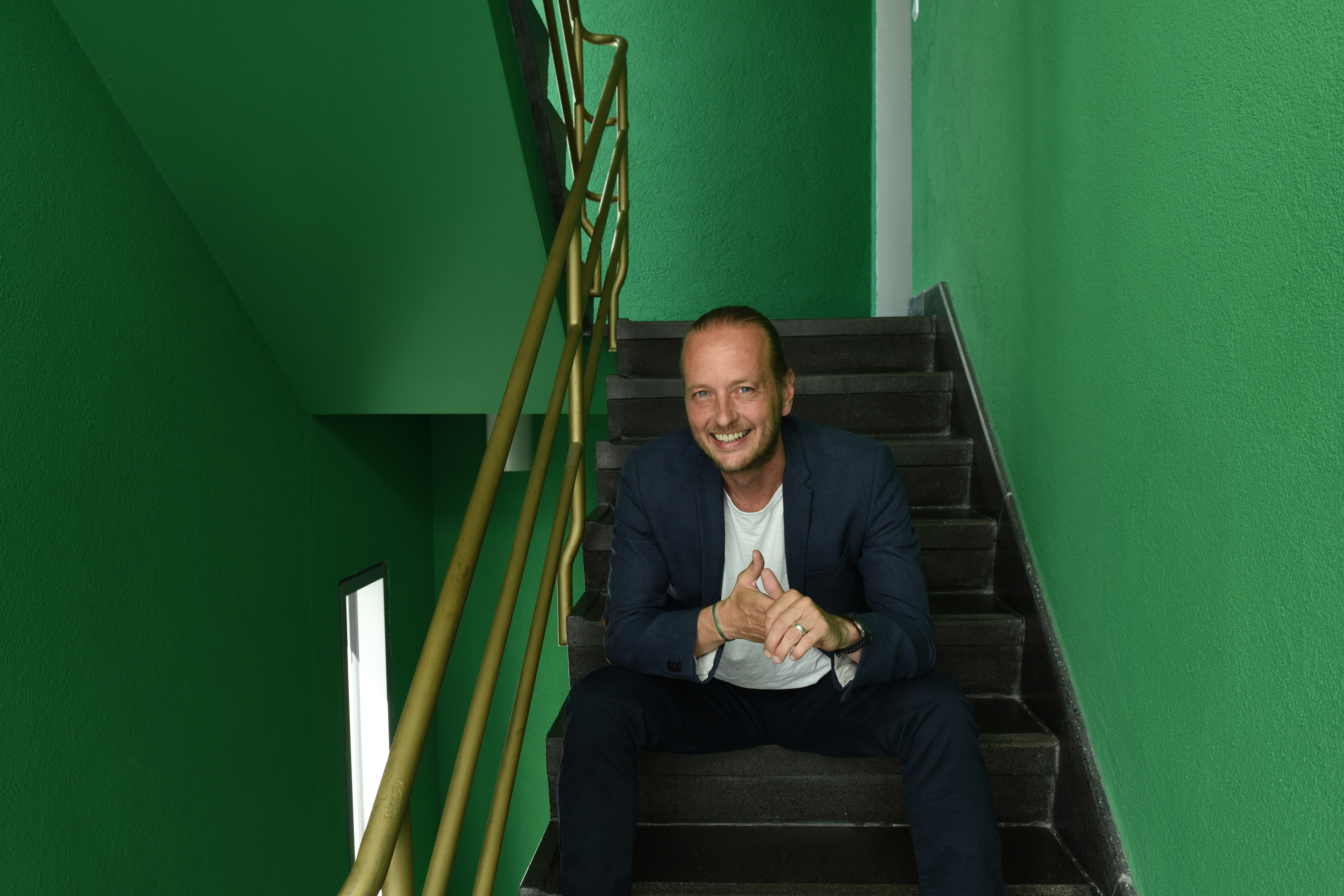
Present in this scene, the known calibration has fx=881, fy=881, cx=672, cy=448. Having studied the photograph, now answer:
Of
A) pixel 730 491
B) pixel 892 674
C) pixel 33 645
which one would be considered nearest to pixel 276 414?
pixel 33 645

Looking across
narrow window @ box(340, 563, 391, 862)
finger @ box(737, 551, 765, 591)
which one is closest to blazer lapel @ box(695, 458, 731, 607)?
finger @ box(737, 551, 765, 591)

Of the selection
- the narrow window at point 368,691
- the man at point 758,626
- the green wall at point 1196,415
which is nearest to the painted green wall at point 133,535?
the narrow window at point 368,691

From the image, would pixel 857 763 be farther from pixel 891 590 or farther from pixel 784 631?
pixel 784 631

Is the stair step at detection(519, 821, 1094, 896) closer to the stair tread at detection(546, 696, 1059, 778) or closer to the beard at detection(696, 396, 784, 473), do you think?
the stair tread at detection(546, 696, 1059, 778)

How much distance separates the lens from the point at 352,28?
5.16ft

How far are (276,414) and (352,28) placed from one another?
1130 mm

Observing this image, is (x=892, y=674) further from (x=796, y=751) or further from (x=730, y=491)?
(x=730, y=491)

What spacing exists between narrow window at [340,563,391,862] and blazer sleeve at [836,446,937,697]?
2.15 meters

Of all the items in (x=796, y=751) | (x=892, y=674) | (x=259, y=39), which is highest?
(x=259, y=39)

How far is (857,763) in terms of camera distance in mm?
1509

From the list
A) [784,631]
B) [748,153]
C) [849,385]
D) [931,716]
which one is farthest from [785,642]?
[748,153]

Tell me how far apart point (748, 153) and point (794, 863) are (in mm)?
3096

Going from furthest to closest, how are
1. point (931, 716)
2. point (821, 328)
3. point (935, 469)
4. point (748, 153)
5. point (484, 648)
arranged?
point (748, 153)
point (484, 648)
point (821, 328)
point (935, 469)
point (931, 716)

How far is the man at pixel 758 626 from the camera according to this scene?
3.95 feet
